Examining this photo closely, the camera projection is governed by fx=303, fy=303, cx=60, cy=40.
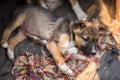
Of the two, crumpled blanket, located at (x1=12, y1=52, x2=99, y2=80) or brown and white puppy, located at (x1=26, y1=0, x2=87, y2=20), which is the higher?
brown and white puppy, located at (x1=26, y1=0, x2=87, y2=20)

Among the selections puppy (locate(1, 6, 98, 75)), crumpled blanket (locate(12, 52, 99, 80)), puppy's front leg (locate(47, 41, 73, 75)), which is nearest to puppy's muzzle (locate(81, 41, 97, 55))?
puppy (locate(1, 6, 98, 75))

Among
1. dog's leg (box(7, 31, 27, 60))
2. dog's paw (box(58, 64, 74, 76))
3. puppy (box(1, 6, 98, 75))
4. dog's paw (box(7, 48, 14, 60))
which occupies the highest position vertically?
puppy (box(1, 6, 98, 75))

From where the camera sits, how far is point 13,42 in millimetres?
3029

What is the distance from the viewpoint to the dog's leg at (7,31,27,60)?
2.95 m

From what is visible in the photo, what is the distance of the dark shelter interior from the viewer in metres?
2.76

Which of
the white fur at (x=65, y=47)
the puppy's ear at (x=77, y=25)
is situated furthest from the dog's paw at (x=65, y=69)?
the puppy's ear at (x=77, y=25)

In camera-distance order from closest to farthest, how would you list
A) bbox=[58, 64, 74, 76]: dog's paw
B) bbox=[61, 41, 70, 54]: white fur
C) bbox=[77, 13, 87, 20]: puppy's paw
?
bbox=[58, 64, 74, 76]: dog's paw
bbox=[61, 41, 70, 54]: white fur
bbox=[77, 13, 87, 20]: puppy's paw

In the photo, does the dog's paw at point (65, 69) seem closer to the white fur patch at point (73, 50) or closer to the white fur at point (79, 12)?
the white fur patch at point (73, 50)

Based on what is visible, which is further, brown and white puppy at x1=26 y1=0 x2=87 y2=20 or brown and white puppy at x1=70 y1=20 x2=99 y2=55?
brown and white puppy at x1=26 y1=0 x2=87 y2=20

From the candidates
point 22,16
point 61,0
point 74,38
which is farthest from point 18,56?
point 61,0

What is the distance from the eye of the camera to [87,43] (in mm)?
2742

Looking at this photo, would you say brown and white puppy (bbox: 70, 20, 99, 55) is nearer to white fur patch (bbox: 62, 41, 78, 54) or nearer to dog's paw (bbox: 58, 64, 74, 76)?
white fur patch (bbox: 62, 41, 78, 54)

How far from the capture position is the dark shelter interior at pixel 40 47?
2758 millimetres

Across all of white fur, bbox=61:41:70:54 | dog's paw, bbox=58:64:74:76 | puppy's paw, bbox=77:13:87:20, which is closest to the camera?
dog's paw, bbox=58:64:74:76
